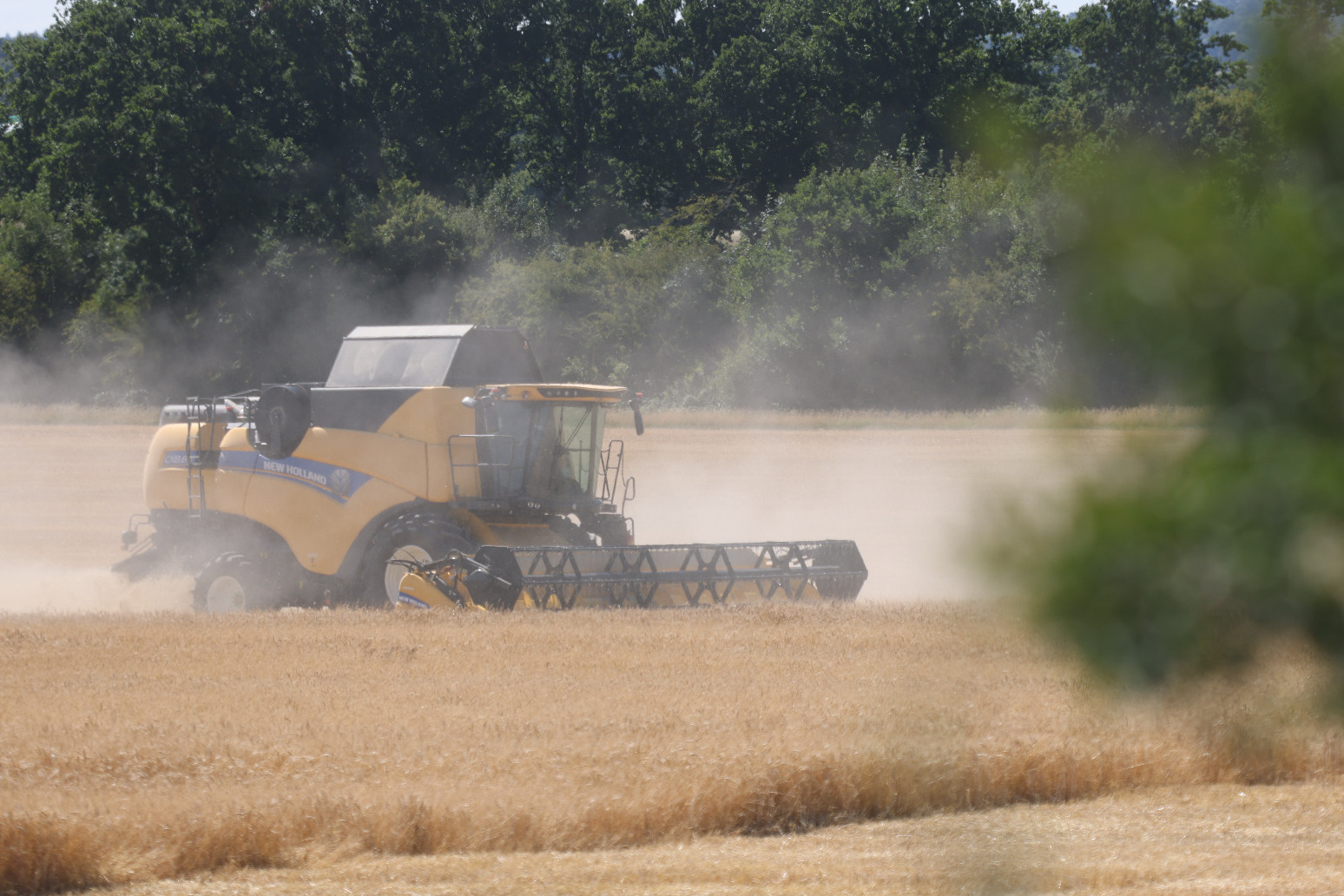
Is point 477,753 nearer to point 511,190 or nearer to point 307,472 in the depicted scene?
point 307,472

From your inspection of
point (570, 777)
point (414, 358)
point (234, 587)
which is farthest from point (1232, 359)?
point (234, 587)

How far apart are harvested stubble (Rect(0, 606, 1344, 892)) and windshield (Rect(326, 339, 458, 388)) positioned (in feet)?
12.1

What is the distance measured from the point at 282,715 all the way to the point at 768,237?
40.1 metres

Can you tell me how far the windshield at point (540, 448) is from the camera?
12711mm

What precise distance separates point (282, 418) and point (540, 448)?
260cm

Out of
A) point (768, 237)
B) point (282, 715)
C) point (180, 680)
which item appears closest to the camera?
point (282, 715)

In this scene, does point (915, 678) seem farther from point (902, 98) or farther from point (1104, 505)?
point (902, 98)

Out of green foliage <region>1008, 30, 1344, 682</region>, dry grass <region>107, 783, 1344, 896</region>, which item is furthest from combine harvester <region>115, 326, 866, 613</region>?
green foliage <region>1008, 30, 1344, 682</region>

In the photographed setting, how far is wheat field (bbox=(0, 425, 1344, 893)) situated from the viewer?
17.7 feet

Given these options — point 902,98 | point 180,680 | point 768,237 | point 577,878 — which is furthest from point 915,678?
point 902,98

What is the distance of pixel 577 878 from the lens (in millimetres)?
5363

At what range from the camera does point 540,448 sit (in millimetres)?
13055

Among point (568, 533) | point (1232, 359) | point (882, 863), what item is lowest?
point (882, 863)

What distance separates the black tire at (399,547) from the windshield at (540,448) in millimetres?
696
